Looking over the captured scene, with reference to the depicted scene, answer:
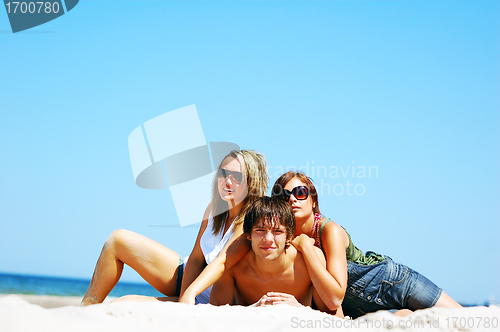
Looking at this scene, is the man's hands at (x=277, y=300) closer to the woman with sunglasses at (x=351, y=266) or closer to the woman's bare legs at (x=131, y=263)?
the woman with sunglasses at (x=351, y=266)

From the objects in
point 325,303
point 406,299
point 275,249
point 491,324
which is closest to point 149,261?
point 275,249

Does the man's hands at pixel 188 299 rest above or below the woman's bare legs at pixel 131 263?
below

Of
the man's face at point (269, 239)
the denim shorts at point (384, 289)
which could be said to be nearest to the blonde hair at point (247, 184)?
the man's face at point (269, 239)

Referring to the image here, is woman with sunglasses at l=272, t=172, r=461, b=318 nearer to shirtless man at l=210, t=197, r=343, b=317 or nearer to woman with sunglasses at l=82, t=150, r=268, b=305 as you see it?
shirtless man at l=210, t=197, r=343, b=317

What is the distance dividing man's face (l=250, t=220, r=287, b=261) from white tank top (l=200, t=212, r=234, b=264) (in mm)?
519

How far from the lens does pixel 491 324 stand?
254 cm

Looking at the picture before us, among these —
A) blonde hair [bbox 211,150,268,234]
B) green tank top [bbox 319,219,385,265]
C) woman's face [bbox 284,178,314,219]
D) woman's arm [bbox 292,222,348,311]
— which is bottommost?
green tank top [bbox 319,219,385,265]

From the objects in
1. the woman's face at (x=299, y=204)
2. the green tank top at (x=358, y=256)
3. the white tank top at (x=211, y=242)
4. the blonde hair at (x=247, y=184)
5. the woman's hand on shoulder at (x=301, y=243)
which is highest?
the blonde hair at (x=247, y=184)

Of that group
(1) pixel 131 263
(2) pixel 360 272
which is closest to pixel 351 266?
(2) pixel 360 272

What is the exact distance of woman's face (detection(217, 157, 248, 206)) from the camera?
13.1ft

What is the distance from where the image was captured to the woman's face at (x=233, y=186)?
400cm

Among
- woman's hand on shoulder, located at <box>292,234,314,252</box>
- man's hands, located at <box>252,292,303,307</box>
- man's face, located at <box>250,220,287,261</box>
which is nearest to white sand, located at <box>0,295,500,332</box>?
man's hands, located at <box>252,292,303,307</box>

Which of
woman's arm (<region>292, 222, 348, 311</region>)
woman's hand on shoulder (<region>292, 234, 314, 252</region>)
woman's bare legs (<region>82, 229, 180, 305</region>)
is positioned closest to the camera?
woman's arm (<region>292, 222, 348, 311</region>)

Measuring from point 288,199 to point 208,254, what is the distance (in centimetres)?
96
